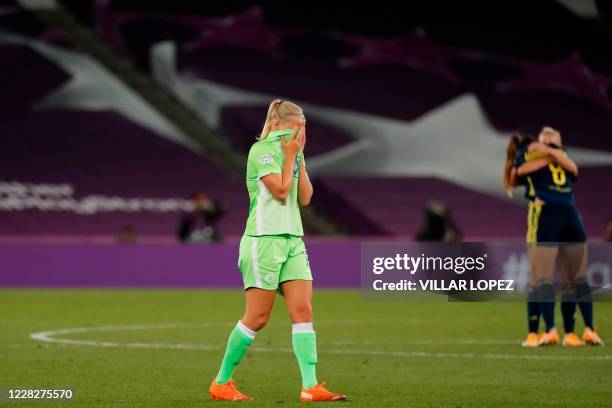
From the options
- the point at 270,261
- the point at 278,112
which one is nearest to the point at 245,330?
the point at 270,261

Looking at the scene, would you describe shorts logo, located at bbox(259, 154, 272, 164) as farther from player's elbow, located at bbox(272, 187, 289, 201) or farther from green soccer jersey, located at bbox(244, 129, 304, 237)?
player's elbow, located at bbox(272, 187, 289, 201)

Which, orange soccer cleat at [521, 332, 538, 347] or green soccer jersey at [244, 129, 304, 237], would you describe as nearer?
green soccer jersey at [244, 129, 304, 237]

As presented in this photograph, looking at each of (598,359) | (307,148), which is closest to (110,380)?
(598,359)

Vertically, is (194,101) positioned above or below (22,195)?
above

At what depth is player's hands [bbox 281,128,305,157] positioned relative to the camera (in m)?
7.95

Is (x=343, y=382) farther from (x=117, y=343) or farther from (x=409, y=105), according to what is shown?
(x=409, y=105)

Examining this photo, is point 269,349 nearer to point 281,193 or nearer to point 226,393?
Result: point 226,393

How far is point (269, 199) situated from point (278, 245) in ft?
0.99

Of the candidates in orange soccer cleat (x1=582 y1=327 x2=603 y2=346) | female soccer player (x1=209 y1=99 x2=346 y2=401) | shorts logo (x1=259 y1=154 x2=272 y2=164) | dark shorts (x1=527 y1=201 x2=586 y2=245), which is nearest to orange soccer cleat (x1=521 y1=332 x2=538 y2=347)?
orange soccer cleat (x1=582 y1=327 x2=603 y2=346)

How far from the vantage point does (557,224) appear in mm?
12461

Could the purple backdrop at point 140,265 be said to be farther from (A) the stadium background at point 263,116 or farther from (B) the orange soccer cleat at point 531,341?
(B) the orange soccer cleat at point 531,341

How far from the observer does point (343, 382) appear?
934 centimetres

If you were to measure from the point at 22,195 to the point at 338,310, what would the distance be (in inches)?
497

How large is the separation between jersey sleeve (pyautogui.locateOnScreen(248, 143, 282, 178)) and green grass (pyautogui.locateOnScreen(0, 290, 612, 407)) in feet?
4.88
